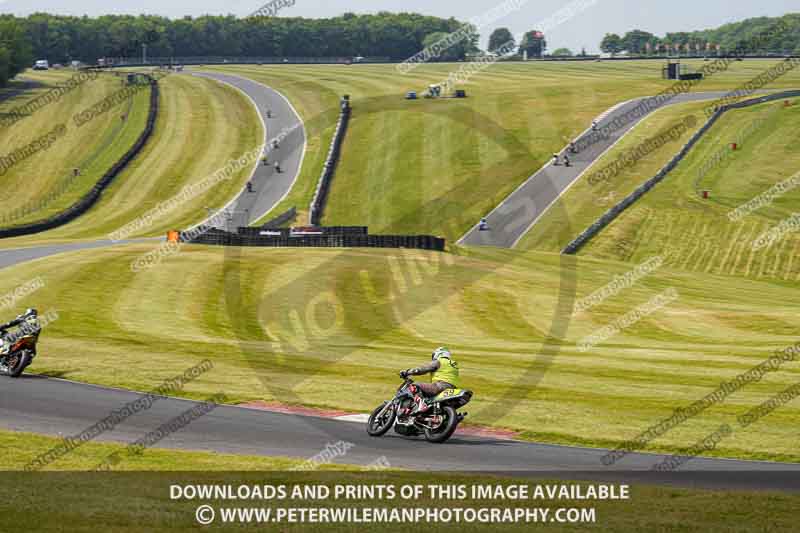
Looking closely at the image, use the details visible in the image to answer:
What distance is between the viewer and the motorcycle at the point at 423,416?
916 inches

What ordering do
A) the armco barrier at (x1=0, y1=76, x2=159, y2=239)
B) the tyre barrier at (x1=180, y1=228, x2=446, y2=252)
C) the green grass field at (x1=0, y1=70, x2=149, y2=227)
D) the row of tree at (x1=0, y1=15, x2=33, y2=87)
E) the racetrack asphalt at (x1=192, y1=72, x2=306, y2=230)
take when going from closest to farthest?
Result: the tyre barrier at (x1=180, y1=228, x2=446, y2=252), the armco barrier at (x1=0, y1=76, x2=159, y2=239), the racetrack asphalt at (x1=192, y1=72, x2=306, y2=230), the green grass field at (x1=0, y1=70, x2=149, y2=227), the row of tree at (x1=0, y1=15, x2=33, y2=87)

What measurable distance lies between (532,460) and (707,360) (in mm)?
19550

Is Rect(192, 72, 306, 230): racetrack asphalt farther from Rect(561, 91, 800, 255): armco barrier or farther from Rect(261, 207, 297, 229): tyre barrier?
Rect(561, 91, 800, 255): armco barrier

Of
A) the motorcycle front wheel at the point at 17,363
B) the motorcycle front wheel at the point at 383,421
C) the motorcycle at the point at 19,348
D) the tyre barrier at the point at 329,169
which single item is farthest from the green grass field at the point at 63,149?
the motorcycle front wheel at the point at 383,421

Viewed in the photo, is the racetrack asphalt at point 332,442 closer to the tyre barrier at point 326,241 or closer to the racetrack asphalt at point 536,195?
the tyre barrier at point 326,241

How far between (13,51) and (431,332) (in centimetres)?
15251

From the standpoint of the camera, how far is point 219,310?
48812 millimetres

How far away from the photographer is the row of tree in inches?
6796

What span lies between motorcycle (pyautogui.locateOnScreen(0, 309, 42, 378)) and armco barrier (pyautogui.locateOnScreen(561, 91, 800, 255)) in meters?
54.8

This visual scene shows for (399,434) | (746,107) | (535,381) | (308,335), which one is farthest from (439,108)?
(399,434)

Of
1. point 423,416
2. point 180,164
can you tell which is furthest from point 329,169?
point 423,416

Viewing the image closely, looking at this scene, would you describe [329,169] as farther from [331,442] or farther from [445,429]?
[445,429]

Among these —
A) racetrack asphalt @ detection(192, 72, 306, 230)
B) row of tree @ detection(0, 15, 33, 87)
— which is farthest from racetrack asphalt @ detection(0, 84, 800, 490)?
row of tree @ detection(0, 15, 33, 87)

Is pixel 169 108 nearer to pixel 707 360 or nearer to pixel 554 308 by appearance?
pixel 554 308
